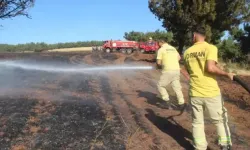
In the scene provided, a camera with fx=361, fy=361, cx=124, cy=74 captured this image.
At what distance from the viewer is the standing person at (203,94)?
16.3 ft

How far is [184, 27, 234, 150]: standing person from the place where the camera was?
497 centimetres

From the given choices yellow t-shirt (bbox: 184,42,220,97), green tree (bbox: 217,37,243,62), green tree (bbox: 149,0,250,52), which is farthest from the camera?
green tree (bbox: 217,37,243,62)

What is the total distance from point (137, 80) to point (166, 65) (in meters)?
4.22

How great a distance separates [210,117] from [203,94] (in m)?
0.35

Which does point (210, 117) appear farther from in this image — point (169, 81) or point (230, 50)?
point (230, 50)

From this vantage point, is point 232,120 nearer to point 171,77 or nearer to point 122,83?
point 171,77

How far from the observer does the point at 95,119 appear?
6.54 meters

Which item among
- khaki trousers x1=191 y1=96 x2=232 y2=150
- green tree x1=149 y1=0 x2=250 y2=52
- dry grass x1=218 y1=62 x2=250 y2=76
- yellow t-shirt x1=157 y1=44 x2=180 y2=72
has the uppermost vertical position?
green tree x1=149 y1=0 x2=250 y2=52

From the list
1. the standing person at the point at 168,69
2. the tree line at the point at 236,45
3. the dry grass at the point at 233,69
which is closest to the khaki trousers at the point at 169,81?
the standing person at the point at 168,69

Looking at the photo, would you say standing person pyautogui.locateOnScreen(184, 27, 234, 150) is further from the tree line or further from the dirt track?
the tree line

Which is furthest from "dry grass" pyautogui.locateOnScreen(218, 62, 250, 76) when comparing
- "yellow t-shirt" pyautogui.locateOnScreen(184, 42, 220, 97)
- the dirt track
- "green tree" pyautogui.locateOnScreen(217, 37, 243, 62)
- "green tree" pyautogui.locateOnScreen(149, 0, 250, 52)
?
"yellow t-shirt" pyautogui.locateOnScreen(184, 42, 220, 97)

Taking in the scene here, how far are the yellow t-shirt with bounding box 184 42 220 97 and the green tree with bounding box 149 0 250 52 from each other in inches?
519

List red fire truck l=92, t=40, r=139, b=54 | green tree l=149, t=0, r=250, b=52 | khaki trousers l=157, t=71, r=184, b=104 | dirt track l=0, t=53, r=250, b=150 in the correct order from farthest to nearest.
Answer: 1. red fire truck l=92, t=40, r=139, b=54
2. green tree l=149, t=0, r=250, b=52
3. khaki trousers l=157, t=71, r=184, b=104
4. dirt track l=0, t=53, r=250, b=150

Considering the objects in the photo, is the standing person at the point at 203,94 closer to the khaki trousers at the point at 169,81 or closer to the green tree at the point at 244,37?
the khaki trousers at the point at 169,81
